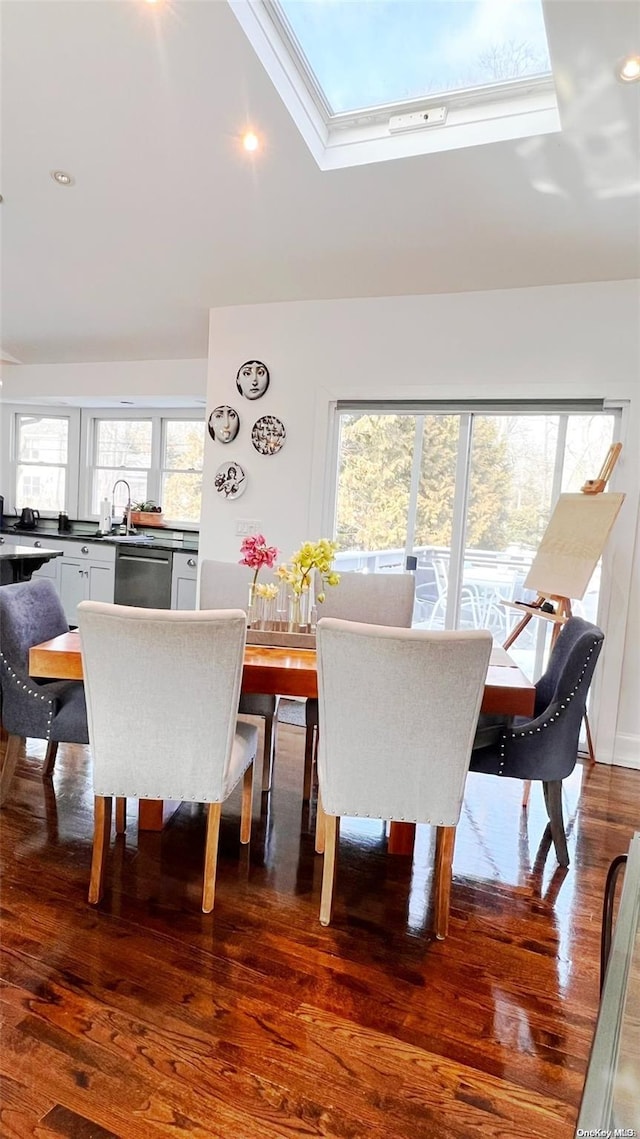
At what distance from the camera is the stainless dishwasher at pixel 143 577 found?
5.23 meters

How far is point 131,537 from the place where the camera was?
5645 millimetres

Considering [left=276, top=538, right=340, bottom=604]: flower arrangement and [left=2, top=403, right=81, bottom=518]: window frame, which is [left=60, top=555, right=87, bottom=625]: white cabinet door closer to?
[left=2, top=403, right=81, bottom=518]: window frame

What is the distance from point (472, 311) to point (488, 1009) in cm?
338

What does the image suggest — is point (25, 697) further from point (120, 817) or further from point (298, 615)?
point (298, 615)

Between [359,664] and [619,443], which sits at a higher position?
[619,443]

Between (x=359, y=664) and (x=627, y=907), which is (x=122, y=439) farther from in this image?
(x=627, y=907)

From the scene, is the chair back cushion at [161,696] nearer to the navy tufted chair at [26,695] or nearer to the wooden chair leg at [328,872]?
the wooden chair leg at [328,872]

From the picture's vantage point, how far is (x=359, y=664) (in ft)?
5.87

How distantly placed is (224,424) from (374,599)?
1901 millimetres

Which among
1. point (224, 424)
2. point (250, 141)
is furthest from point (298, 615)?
point (250, 141)

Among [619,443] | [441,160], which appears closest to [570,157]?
[441,160]

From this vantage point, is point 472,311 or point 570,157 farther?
point 472,311

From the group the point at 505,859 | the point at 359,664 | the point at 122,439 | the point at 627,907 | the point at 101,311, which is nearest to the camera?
the point at 627,907

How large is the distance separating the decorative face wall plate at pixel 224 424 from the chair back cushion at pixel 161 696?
2679 mm
